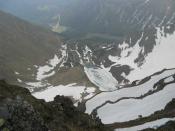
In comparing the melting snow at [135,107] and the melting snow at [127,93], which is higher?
the melting snow at [127,93]

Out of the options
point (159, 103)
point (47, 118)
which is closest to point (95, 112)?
point (159, 103)

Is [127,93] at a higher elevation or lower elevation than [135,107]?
higher

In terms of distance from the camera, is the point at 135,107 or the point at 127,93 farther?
the point at 127,93

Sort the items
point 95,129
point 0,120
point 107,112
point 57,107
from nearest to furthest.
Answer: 1. point 0,120
2. point 95,129
3. point 57,107
4. point 107,112

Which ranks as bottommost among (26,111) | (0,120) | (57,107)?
(0,120)

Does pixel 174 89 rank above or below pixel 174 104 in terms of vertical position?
above

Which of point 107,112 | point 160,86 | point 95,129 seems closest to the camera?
point 95,129

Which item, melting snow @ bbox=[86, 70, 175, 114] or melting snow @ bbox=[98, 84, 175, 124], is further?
melting snow @ bbox=[86, 70, 175, 114]

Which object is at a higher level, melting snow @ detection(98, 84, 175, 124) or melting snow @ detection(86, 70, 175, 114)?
melting snow @ detection(86, 70, 175, 114)

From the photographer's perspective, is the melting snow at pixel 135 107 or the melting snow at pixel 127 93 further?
the melting snow at pixel 127 93

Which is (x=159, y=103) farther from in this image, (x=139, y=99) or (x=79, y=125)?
(x=79, y=125)

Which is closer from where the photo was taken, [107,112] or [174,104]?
[174,104]
